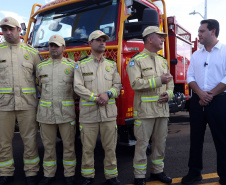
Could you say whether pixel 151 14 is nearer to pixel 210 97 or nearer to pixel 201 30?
pixel 201 30

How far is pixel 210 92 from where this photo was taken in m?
2.80

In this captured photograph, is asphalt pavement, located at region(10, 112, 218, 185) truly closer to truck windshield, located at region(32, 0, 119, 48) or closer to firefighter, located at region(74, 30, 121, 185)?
firefighter, located at region(74, 30, 121, 185)

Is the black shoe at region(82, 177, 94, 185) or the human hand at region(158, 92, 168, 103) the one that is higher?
the human hand at region(158, 92, 168, 103)

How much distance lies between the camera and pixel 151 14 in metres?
3.26

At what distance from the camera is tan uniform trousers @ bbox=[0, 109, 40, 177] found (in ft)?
9.91

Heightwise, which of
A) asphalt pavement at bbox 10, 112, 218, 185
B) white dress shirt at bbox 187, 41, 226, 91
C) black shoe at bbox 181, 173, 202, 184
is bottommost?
asphalt pavement at bbox 10, 112, 218, 185

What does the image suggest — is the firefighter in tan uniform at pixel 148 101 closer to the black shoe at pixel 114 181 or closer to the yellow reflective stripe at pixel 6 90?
the black shoe at pixel 114 181

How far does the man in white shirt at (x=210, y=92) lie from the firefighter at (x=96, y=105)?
1.03 meters

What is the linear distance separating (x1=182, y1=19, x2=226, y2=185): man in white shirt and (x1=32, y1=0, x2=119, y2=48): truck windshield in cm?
125

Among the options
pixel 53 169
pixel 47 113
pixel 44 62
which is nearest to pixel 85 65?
pixel 44 62

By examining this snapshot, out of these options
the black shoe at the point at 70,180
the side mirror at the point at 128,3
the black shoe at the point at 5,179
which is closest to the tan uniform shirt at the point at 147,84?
the side mirror at the point at 128,3

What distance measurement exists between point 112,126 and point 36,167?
1.16 meters

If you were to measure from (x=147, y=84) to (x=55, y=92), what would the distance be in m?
1.15

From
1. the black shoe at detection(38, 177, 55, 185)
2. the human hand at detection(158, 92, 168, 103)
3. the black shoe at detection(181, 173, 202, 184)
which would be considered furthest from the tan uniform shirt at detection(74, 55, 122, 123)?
the black shoe at detection(181, 173, 202, 184)
